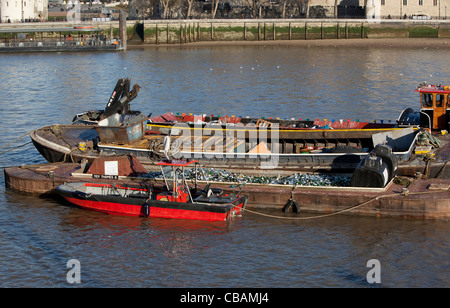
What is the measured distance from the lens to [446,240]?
65.6 feet

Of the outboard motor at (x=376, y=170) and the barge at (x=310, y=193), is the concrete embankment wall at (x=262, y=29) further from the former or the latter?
the outboard motor at (x=376, y=170)

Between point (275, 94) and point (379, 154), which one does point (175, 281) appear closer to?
point (379, 154)

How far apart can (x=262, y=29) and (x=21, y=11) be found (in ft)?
112

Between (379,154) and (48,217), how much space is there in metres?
11.8

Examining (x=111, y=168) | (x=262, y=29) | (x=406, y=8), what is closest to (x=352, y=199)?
(x=111, y=168)

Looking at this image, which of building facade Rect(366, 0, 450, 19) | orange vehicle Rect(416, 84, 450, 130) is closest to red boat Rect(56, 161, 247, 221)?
orange vehicle Rect(416, 84, 450, 130)

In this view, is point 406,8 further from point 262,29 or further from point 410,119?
point 410,119

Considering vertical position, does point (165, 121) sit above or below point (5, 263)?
above

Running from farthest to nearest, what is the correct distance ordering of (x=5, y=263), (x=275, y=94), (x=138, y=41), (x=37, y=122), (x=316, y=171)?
(x=138, y=41) < (x=275, y=94) < (x=37, y=122) < (x=316, y=171) < (x=5, y=263)

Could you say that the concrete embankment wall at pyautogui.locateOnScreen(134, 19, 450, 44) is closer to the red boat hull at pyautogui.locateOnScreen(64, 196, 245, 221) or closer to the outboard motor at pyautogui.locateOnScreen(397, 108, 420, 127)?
the outboard motor at pyautogui.locateOnScreen(397, 108, 420, 127)

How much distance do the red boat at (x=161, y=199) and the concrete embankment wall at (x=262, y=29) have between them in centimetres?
6087

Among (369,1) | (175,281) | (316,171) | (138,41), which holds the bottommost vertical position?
(175,281)

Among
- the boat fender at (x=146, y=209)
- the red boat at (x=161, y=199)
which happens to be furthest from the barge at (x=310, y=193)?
the boat fender at (x=146, y=209)

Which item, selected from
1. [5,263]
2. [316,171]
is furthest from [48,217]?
[316,171]
